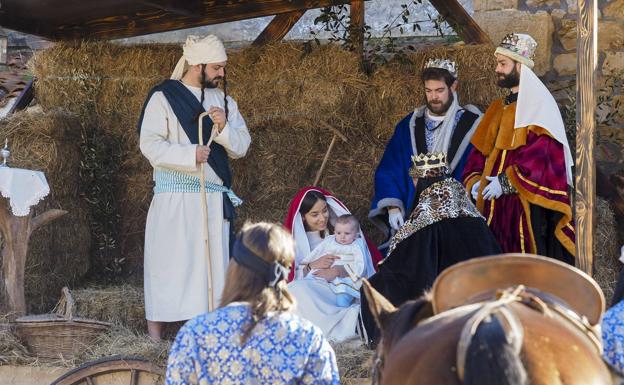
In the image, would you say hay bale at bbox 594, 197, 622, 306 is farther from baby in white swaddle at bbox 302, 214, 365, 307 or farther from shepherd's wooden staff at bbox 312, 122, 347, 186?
shepherd's wooden staff at bbox 312, 122, 347, 186

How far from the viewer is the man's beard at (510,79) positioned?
6328 mm

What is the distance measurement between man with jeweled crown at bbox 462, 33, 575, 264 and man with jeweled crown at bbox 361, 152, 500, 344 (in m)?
0.30

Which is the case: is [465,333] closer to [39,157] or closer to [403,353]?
[403,353]

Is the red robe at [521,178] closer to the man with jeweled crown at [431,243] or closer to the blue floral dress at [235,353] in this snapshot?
the man with jeweled crown at [431,243]

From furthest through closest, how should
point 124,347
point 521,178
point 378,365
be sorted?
point 521,178
point 124,347
point 378,365

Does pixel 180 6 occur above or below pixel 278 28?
above

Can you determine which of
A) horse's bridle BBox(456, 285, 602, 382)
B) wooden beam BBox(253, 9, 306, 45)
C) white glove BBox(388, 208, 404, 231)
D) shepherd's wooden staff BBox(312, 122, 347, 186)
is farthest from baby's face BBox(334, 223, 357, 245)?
horse's bridle BBox(456, 285, 602, 382)

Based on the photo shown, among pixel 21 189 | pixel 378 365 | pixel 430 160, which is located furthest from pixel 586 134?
pixel 21 189

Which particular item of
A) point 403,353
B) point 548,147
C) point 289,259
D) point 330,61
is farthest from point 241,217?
point 403,353

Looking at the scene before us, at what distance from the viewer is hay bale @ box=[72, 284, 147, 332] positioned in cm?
689

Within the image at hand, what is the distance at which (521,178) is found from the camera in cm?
606

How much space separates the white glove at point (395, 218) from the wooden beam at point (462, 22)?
5.13ft

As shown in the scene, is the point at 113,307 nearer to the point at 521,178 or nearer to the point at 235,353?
the point at 521,178

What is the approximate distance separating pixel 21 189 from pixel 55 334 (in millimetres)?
881
